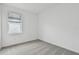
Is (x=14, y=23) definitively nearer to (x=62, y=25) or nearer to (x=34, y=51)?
(x=34, y=51)

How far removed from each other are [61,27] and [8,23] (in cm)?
288

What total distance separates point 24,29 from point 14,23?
75 cm

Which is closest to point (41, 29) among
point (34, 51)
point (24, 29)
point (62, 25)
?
point (24, 29)

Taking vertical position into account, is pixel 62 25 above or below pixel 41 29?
above

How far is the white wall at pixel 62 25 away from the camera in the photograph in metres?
2.24

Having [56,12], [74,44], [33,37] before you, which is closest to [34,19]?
[33,37]

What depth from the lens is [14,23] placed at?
3.23 meters

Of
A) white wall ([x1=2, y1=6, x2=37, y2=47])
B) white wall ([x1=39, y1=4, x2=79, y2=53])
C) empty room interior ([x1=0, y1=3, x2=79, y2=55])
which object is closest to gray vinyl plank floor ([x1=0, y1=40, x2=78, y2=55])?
empty room interior ([x1=0, y1=3, x2=79, y2=55])

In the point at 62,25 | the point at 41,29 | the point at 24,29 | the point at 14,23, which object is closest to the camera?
the point at 62,25

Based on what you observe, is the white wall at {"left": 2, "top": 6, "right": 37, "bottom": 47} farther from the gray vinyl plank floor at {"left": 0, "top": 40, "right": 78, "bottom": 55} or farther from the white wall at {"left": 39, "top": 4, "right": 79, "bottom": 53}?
the white wall at {"left": 39, "top": 4, "right": 79, "bottom": 53}

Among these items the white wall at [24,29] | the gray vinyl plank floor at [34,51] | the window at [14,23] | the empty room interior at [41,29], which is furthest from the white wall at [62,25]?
the window at [14,23]

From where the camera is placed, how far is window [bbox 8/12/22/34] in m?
3.00

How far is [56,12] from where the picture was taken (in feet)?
9.90

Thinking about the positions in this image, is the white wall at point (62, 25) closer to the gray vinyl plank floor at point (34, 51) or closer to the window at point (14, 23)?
the gray vinyl plank floor at point (34, 51)
